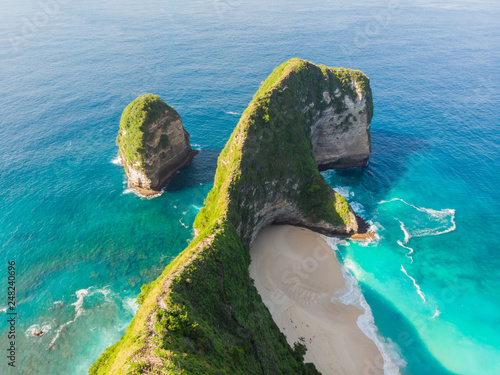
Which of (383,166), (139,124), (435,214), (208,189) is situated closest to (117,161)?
(139,124)

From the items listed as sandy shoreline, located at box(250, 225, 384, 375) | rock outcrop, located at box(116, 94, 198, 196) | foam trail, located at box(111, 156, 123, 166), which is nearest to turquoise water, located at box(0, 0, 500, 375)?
foam trail, located at box(111, 156, 123, 166)

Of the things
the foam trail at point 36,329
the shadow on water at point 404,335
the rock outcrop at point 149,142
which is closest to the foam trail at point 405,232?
the shadow on water at point 404,335

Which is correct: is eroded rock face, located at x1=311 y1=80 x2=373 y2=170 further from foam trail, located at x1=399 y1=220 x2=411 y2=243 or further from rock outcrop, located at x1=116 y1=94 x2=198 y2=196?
rock outcrop, located at x1=116 y1=94 x2=198 y2=196

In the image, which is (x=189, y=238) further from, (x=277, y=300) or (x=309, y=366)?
(x=309, y=366)

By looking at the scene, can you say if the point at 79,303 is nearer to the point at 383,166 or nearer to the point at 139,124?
the point at 139,124

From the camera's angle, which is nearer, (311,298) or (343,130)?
(311,298)

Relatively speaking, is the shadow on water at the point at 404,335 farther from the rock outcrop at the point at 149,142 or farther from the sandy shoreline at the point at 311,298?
the rock outcrop at the point at 149,142
